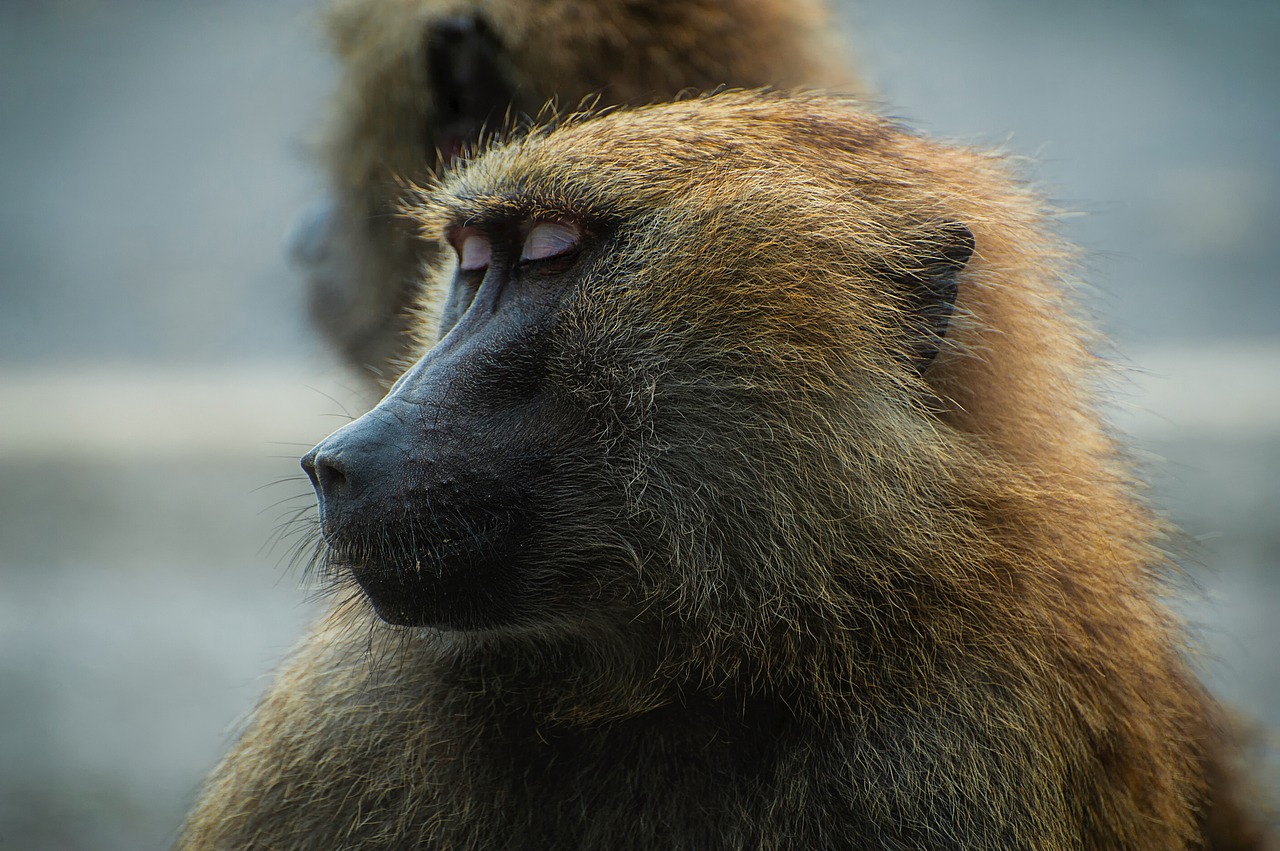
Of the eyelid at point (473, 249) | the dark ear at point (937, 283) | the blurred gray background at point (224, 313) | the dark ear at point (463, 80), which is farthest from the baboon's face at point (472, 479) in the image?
the blurred gray background at point (224, 313)

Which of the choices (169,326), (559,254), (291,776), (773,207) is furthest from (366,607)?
(169,326)

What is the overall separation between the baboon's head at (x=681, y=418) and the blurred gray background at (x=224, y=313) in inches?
77.8

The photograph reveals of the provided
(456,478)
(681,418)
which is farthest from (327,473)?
(681,418)

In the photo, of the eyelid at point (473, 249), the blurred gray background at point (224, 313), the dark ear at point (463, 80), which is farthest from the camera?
the blurred gray background at point (224, 313)

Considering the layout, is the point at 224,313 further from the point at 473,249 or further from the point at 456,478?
the point at 456,478

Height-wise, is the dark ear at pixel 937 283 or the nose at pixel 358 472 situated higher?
the nose at pixel 358 472

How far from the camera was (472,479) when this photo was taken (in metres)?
1.58

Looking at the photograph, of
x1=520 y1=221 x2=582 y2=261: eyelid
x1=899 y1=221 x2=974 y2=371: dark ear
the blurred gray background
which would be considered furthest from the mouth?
the blurred gray background

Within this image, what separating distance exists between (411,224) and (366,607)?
59.4 inches

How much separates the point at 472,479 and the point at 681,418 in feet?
0.97

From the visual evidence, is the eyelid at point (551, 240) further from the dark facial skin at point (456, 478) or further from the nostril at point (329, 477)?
the nostril at point (329, 477)

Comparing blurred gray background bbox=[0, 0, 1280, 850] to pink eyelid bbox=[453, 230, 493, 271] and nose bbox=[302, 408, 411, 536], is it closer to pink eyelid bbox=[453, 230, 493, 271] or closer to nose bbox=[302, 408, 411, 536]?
pink eyelid bbox=[453, 230, 493, 271]

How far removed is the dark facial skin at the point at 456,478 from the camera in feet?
5.09

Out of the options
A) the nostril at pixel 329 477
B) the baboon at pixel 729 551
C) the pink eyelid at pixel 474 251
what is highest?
the pink eyelid at pixel 474 251
